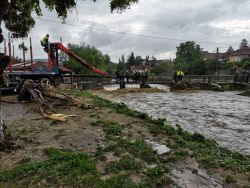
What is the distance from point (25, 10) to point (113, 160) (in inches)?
304

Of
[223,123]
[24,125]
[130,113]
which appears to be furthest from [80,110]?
[223,123]

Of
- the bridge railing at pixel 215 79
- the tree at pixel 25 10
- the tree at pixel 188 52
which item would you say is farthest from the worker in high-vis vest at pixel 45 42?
the tree at pixel 188 52

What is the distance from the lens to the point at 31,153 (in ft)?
19.9

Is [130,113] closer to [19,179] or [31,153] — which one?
[31,153]

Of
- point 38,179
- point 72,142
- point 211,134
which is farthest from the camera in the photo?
point 211,134

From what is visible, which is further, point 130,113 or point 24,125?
point 130,113

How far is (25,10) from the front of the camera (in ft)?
37.1

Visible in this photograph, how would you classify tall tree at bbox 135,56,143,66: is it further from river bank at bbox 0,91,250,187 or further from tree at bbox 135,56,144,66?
river bank at bbox 0,91,250,187

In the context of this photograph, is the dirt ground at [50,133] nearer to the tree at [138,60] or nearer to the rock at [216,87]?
the rock at [216,87]

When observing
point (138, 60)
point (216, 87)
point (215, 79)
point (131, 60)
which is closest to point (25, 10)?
point (216, 87)

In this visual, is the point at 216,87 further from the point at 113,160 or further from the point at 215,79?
the point at 113,160

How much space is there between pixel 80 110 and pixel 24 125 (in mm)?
3263

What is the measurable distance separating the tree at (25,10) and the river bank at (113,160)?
2811 millimetres

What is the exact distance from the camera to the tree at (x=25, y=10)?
6.98 metres
